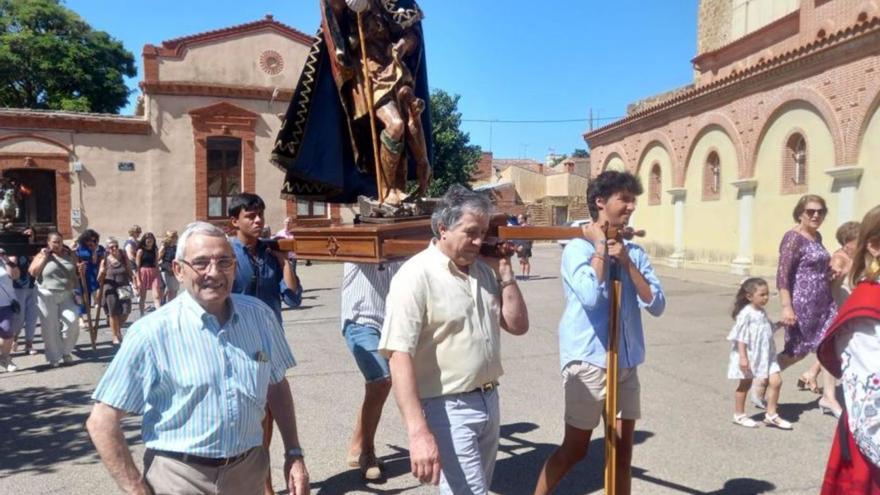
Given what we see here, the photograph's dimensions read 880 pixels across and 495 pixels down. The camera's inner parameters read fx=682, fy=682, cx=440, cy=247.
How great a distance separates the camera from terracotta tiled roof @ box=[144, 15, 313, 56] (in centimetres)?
2217

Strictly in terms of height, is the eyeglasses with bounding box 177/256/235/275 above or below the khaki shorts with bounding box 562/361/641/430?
above

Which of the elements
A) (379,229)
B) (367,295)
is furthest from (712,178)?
(379,229)

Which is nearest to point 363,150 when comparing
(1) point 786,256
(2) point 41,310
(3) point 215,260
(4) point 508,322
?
(4) point 508,322

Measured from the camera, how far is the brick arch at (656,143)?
21.0 meters

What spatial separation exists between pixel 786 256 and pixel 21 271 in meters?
8.78

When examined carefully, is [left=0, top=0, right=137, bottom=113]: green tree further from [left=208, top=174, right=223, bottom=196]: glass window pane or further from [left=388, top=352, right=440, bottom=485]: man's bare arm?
[left=388, top=352, right=440, bottom=485]: man's bare arm

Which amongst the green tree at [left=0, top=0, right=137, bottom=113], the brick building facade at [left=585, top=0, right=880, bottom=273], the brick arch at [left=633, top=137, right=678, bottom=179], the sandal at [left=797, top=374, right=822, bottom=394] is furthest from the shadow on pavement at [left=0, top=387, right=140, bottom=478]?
the green tree at [left=0, top=0, right=137, bottom=113]

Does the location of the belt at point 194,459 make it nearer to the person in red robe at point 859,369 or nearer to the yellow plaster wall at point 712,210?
the person in red robe at point 859,369

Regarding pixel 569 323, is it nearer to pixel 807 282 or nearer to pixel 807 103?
pixel 807 282

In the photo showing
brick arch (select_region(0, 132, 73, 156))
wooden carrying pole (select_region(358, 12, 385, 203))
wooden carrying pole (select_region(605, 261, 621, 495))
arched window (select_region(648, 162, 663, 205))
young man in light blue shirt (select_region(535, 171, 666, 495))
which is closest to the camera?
wooden carrying pole (select_region(605, 261, 621, 495))

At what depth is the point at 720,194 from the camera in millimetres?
18812

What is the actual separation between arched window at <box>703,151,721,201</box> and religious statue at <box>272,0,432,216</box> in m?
17.2

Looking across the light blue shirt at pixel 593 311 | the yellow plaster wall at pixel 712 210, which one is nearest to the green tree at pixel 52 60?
the yellow plaster wall at pixel 712 210

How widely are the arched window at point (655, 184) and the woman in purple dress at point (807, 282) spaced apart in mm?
17130
